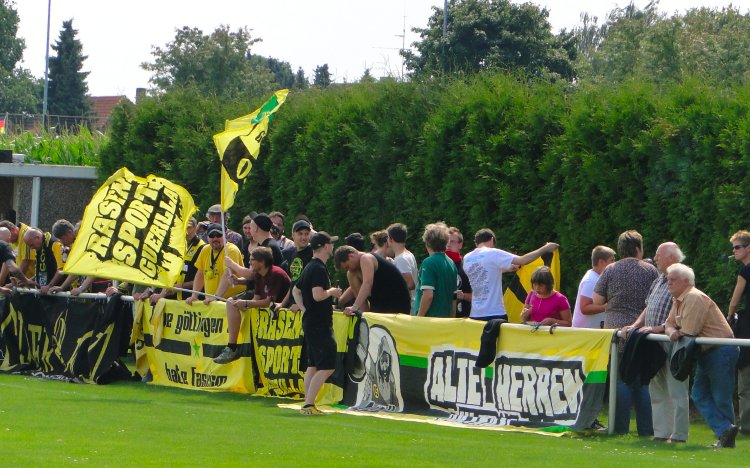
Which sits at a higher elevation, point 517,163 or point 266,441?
point 517,163

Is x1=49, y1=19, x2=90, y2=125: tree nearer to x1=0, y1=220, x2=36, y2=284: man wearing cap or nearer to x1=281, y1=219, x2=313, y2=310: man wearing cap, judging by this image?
x1=0, y1=220, x2=36, y2=284: man wearing cap

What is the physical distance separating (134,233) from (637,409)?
6933 mm

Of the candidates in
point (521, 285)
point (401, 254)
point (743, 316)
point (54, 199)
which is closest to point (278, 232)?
point (401, 254)

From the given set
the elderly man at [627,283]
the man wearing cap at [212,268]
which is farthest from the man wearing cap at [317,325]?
the man wearing cap at [212,268]

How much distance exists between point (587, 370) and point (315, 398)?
314 cm

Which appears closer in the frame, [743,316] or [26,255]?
[743,316]

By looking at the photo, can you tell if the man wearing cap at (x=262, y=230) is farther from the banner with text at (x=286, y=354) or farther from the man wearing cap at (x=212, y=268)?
the banner with text at (x=286, y=354)

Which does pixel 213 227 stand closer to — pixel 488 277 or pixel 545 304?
pixel 488 277

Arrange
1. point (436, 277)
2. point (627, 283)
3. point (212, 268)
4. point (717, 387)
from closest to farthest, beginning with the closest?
point (717, 387) → point (627, 283) → point (436, 277) → point (212, 268)

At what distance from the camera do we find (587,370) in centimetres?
1227

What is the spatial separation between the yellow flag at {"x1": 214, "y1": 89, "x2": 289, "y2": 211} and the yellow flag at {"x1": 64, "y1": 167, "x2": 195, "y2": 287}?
0.74m

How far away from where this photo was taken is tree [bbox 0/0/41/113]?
107 meters

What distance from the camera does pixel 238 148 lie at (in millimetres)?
16484

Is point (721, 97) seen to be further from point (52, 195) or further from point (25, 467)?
point (52, 195)
